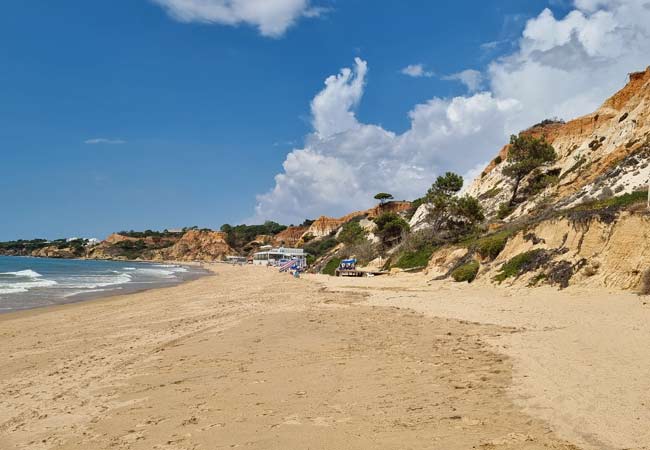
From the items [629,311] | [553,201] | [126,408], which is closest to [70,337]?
[126,408]

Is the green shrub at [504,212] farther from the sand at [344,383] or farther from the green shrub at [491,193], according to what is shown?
the sand at [344,383]

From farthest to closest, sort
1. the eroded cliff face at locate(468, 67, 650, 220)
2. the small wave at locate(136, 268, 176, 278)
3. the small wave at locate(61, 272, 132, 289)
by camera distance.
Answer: the small wave at locate(136, 268, 176, 278) → the small wave at locate(61, 272, 132, 289) → the eroded cliff face at locate(468, 67, 650, 220)

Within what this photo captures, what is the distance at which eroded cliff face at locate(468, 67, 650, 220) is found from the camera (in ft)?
84.2

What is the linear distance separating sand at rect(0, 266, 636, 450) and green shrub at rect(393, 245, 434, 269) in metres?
21.3

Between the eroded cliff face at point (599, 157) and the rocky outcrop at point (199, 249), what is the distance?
10058cm

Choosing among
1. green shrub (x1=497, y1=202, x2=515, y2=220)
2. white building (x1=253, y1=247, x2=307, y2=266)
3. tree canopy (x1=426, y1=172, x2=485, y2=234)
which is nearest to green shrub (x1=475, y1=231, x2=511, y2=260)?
tree canopy (x1=426, y1=172, x2=485, y2=234)

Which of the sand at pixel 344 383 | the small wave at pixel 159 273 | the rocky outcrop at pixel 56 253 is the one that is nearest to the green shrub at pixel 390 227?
the small wave at pixel 159 273

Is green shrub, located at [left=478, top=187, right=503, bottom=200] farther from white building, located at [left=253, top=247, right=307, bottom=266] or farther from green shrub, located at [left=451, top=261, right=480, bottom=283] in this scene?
white building, located at [left=253, top=247, right=307, bottom=266]

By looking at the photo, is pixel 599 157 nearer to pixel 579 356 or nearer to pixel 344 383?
pixel 579 356

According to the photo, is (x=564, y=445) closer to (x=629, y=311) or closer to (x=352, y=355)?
(x=352, y=355)

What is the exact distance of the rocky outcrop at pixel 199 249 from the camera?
462 ft

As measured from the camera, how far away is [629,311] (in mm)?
10172

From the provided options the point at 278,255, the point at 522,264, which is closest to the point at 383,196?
the point at 278,255

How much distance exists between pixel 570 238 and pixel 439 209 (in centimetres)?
2203
